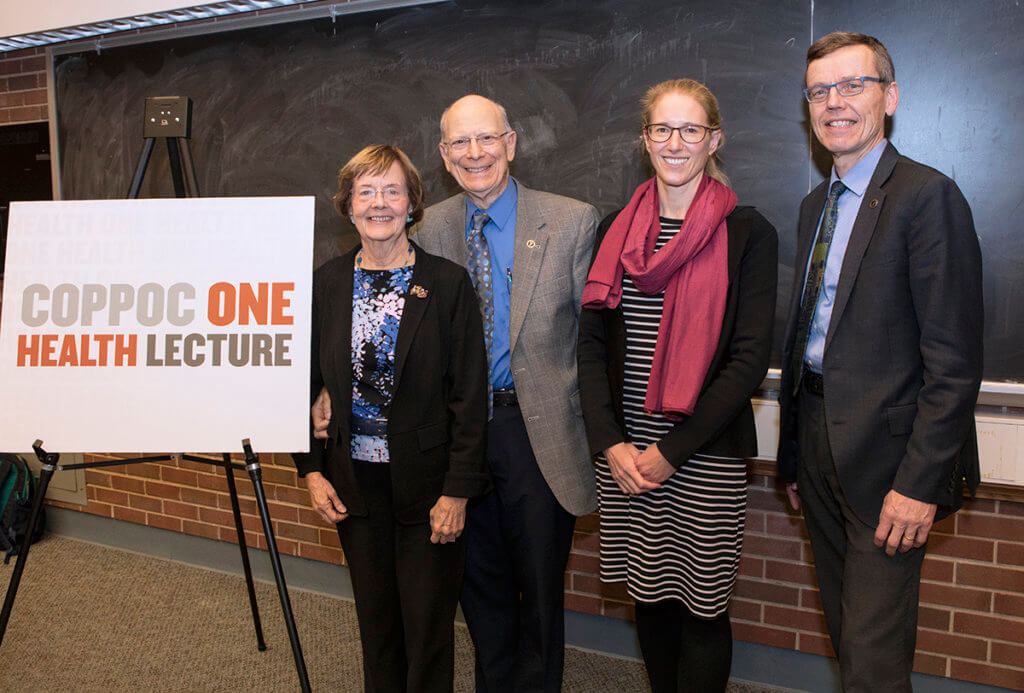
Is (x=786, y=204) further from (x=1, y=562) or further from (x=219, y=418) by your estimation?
(x=1, y=562)

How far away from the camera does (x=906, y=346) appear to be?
157 cm

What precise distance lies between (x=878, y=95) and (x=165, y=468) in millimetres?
3518

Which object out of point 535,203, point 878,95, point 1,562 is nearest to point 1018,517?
point 878,95

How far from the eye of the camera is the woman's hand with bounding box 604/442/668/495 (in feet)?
5.90

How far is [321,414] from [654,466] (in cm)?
88

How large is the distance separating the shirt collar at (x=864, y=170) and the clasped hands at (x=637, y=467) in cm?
74

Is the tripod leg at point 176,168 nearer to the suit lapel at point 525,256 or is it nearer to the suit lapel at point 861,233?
the suit lapel at point 525,256

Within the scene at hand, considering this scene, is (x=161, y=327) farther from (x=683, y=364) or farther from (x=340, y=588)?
(x=340, y=588)

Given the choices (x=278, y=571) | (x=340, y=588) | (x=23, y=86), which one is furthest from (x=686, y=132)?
(x=23, y=86)

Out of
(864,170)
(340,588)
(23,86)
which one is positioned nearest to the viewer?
(864,170)

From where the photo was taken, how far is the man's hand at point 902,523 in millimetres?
1540

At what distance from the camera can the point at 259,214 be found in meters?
2.00

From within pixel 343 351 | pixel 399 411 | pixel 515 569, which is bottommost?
pixel 515 569

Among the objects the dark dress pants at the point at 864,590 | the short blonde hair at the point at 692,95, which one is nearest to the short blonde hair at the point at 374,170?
the short blonde hair at the point at 692,95
